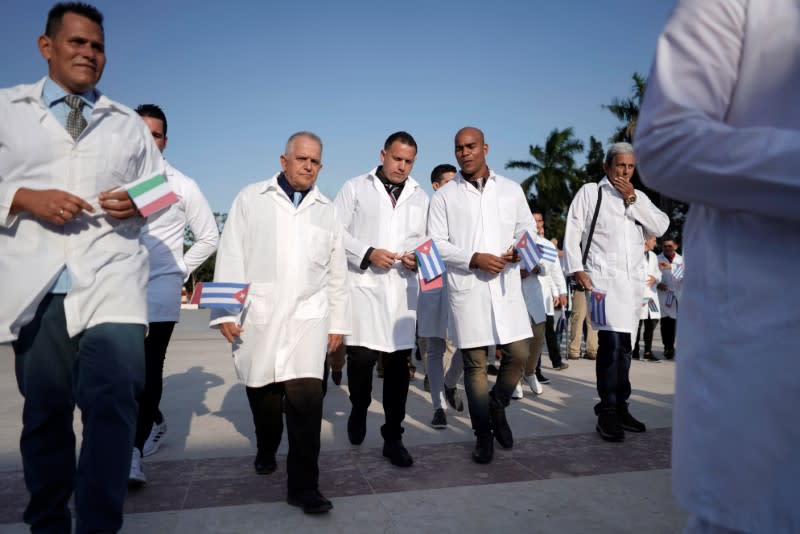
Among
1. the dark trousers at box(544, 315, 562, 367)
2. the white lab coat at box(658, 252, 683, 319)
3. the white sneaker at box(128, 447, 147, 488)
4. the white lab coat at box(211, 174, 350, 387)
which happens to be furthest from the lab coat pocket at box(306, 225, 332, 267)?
the white lab coat at box(658, 252, 683, 319)

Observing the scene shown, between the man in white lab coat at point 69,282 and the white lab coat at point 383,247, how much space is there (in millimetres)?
2359

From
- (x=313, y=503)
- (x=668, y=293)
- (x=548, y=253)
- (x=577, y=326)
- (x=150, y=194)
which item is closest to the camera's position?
(x=150, y=194)

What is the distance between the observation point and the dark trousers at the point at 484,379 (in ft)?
→ 14.9

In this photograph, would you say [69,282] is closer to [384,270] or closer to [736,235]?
[736,235]

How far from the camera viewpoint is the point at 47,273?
2.54 metres

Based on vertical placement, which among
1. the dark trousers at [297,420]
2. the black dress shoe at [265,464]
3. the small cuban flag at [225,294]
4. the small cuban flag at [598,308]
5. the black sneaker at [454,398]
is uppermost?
the small cuban flag at [225,294]

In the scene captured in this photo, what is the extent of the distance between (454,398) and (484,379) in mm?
1831

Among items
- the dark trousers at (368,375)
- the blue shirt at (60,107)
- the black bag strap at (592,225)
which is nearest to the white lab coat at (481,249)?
the dark trousers at (368,375)

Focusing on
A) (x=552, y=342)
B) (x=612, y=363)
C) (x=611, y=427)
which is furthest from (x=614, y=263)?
(x=552, y=342)

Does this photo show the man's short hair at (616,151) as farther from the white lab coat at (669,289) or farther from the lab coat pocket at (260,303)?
the white lab coat at (669,289)

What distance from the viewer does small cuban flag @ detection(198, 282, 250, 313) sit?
3.60 metres

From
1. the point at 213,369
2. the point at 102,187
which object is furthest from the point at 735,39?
the point at 213,369

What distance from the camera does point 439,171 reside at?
7641 mm

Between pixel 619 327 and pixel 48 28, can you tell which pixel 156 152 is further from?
pixel 619 327
